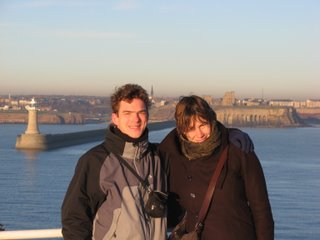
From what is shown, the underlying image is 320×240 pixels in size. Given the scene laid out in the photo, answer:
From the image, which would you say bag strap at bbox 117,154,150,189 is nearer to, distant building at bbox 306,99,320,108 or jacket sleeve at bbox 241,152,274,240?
jacket sleeve at bbox 241,152,274,240

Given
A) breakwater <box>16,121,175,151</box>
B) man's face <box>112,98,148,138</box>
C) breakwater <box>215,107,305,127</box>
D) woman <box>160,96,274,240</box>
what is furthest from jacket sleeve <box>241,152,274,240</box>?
breakwater <box>215,107,305,127</box>

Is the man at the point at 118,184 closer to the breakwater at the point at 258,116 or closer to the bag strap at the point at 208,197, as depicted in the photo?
the bag strap at the point at 208,197

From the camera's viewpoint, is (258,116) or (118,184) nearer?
(118,184)

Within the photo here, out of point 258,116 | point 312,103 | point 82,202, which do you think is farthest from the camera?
point 312,103

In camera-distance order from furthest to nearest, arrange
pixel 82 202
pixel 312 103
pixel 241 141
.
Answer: pixel 312 103, pixel 241 141, pixel 82 202

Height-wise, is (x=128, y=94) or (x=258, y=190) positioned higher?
(x=128, y=94)

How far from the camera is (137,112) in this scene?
1383mm

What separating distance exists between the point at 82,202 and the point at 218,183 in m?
0.29

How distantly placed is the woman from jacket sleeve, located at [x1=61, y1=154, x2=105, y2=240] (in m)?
0.19

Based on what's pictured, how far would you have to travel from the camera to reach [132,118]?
1.37 meters

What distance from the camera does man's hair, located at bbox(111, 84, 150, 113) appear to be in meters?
1.38

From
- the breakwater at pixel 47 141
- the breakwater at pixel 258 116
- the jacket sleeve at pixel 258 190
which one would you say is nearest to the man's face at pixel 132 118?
the jacket sleeve at pixel 258 190

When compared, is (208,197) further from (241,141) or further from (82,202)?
(82,202)

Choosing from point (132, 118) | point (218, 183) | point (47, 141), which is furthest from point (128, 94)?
point (47, 141)
